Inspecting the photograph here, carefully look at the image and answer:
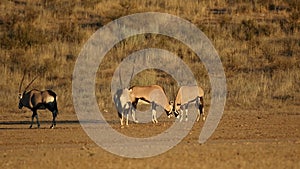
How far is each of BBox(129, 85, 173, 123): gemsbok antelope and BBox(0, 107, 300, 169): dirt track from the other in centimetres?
43

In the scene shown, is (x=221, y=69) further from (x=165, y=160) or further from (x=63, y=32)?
(x=165, y=160)

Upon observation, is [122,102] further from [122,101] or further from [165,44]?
[165,44]

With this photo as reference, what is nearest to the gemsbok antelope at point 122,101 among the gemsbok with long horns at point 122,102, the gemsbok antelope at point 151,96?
the gemsbok with long horns at point 122,102

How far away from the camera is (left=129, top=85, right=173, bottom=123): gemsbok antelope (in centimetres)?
2211

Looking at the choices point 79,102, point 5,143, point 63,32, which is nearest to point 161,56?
point 63,32

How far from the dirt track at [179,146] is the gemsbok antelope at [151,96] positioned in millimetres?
429

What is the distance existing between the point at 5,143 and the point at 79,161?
4.58 meters

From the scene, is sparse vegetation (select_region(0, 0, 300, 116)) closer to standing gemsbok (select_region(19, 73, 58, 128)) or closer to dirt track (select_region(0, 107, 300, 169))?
standing gemsbok (select_region(19, 73, 58, 128))

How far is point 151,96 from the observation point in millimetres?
22359

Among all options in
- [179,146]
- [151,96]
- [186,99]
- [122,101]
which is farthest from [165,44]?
[179,146]

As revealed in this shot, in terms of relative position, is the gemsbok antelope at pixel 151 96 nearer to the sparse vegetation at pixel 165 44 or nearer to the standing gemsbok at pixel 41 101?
the standing gemsbok at pixel 41 101

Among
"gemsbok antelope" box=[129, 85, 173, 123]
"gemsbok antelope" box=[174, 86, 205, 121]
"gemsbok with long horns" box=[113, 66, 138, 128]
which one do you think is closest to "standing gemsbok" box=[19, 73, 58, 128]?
"gemsbok with long horns" box=[113, 66, 138, 128]

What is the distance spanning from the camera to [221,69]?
103ft

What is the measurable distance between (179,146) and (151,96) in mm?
5948
